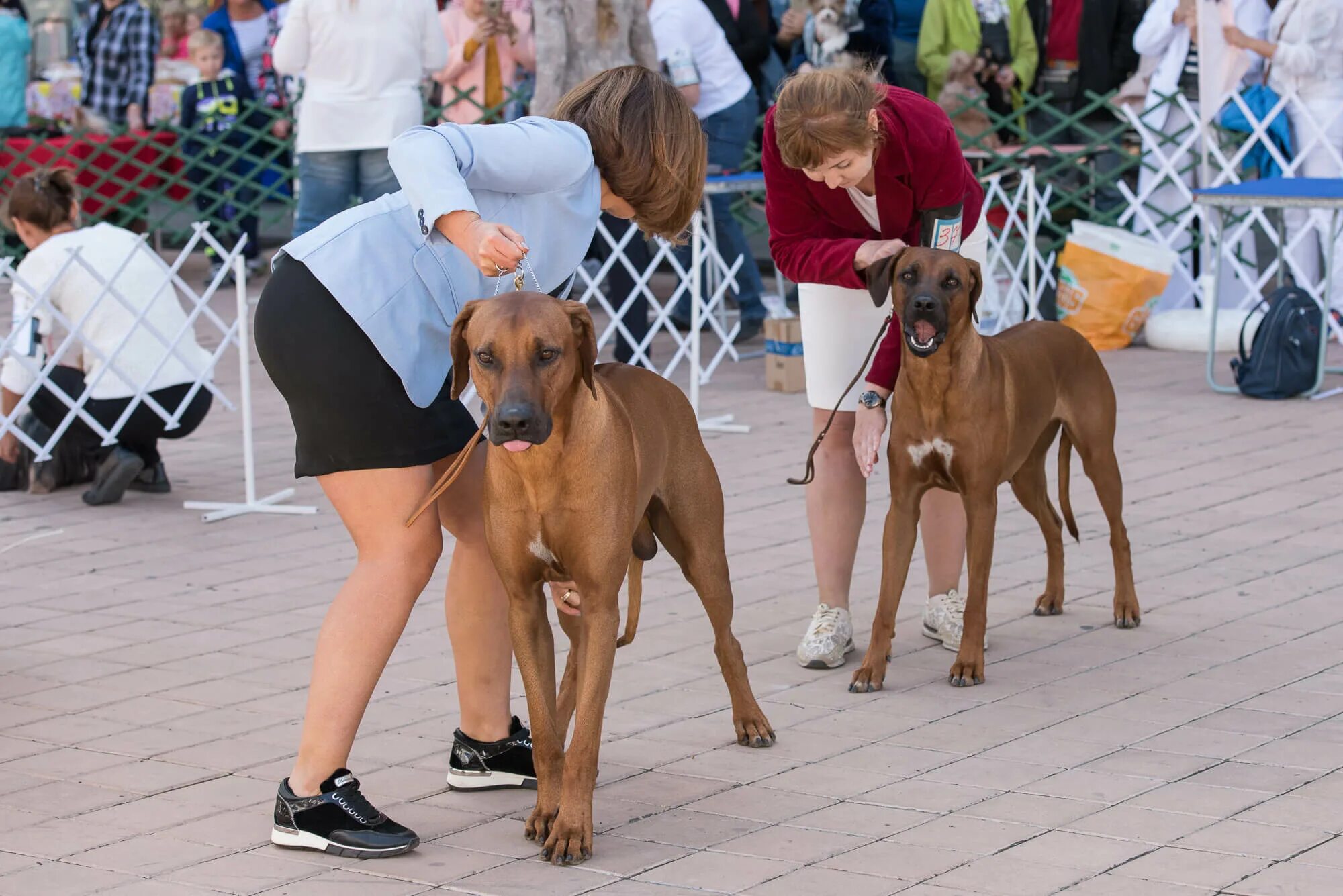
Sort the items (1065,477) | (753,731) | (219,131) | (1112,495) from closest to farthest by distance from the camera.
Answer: (753,731), (1112,495), (1065,477), (219,131)

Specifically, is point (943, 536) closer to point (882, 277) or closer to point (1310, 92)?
point (882, 277)

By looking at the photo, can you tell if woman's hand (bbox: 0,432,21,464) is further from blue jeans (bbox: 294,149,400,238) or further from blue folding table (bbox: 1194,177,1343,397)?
blue folding table (bbox: 1194,177,1343,397)

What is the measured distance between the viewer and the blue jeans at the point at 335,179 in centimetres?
898

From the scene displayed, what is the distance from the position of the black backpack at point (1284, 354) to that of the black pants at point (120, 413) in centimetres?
495

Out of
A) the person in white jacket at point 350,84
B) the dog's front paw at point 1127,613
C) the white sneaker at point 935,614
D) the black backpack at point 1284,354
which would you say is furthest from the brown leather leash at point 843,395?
the person in white jacket at point 350,84

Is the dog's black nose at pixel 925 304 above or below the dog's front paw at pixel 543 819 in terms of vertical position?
above

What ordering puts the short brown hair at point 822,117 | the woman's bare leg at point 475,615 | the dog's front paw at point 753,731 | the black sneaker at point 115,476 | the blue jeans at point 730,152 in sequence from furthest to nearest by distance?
1. the blue jeans at point 730,152
2. the black sneaker at point 115,476
3. the short brown hair at point 822,117
4. the dog's front paw at point 753,731
5. the woman's bare leg at point 475,615

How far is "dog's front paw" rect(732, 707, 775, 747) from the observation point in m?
3.99

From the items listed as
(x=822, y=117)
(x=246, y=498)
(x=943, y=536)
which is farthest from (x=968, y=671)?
(x=246, y=498)

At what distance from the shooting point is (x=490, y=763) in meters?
3.73

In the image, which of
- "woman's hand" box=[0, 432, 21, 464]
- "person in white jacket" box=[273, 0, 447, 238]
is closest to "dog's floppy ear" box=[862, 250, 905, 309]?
"woman's hand" box=[0, 432, 21, 464]

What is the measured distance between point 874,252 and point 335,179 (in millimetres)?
5263

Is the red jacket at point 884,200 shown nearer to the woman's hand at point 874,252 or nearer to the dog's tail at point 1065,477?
the woman's hand at point 874,252

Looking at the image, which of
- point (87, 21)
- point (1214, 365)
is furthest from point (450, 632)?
point (87, 21)
